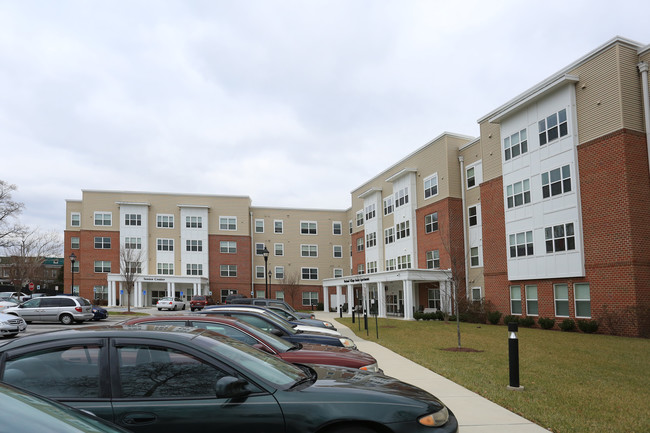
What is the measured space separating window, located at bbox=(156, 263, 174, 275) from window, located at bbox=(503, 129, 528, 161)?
41975 mm

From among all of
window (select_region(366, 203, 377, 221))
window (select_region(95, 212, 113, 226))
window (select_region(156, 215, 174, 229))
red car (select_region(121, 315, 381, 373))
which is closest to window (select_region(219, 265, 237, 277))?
window (select_region(156, 215, 174, 229))

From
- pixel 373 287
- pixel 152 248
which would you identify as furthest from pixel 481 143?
pixel 152 248

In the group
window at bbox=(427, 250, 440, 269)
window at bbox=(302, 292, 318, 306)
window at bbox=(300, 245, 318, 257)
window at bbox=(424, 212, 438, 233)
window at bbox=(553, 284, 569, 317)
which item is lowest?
window at bbox=(302, 292, 318, 306)

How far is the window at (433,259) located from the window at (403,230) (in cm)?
331

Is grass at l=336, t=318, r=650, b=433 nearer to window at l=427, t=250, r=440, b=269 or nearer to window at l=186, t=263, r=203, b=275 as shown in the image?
window at l=427, t=250, r=440, b=269

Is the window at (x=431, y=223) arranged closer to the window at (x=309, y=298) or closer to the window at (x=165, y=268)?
the window at (x=309, y=298)

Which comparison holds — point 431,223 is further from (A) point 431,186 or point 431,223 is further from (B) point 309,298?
(B) point 309,298

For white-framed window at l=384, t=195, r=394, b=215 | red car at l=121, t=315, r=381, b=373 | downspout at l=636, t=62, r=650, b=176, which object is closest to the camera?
red car at l=121, t=315, r=381, b=373

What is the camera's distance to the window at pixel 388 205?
4694cm

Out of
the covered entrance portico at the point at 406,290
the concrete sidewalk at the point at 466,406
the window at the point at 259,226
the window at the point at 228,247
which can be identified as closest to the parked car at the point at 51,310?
the covered entrance portico at the point at 406,290

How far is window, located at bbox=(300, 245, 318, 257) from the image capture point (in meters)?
65.2

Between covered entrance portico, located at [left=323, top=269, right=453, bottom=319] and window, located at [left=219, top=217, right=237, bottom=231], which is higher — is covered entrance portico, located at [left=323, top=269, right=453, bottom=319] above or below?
below

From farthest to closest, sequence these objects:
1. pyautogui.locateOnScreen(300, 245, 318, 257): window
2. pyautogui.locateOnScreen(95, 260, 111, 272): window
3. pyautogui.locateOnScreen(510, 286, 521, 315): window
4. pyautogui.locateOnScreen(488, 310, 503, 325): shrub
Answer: pyautogui.locateOnScreen(300, 245, 318, 257): window < pyautogui.locateOnScreen(95, 260, 111, 272): window < pyautogui.locateOnScreen(488, 310, 503, 325): shrub < pyautogui.locateOnScreen(510, 286, 521, 315): window

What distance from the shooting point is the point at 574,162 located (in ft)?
84.2
